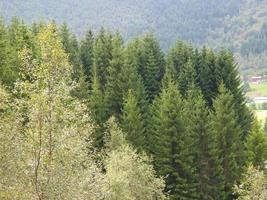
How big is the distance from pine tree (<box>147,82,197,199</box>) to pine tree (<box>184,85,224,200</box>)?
137cm

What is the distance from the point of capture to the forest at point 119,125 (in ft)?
78.1

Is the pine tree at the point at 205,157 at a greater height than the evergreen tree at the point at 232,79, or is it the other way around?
the evergreen tree at the point at 232,79

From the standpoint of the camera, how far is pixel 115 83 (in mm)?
78562

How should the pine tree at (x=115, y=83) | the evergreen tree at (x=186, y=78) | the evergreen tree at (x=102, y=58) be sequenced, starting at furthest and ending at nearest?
1. the evergreen tree at (x=186, y=78)
2. the evergreen tree at (x=102, y=58)
3. the pine tree at (x=115, y=83)

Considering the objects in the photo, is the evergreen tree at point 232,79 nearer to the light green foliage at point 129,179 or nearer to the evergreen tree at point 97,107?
the evergreen tree at point 97,107

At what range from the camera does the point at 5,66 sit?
194 ft

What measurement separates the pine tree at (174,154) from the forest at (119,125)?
130mm

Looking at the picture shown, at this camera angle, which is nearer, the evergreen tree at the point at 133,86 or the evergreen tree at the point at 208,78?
the evergreen tree at the point at 133,86

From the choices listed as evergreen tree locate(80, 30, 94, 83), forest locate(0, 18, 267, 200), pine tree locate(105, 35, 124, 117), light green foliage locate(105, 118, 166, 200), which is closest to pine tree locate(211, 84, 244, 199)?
forest locate(0, 18, 267, 200)

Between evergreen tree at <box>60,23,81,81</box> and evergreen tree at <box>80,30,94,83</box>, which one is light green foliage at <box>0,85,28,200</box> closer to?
evergreen tree at <box>60,23,81,81</box>

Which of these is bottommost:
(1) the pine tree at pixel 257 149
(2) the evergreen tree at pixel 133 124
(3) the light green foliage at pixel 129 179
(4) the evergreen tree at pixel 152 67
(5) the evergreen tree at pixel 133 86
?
(3) the light green foliage at pixel 129 179

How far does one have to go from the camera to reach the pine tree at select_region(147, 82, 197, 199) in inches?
2429

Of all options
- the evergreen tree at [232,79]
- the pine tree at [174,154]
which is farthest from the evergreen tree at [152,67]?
the pine tree at [174,154]

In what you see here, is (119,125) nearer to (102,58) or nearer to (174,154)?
(174,154)
